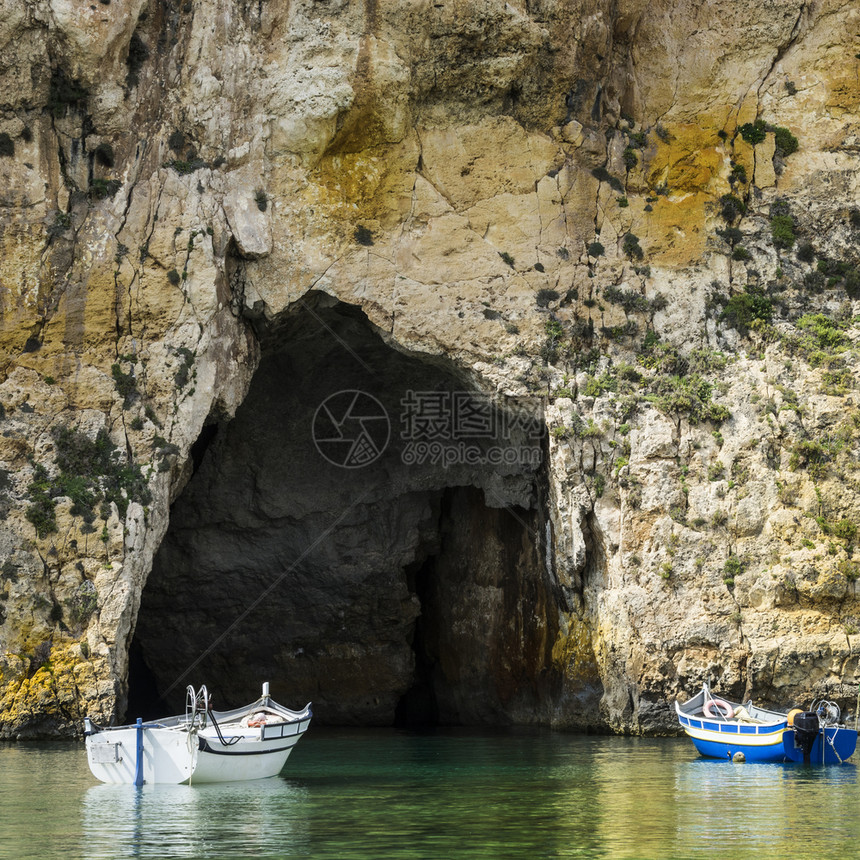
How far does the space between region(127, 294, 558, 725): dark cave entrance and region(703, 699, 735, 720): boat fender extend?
8.92 meters

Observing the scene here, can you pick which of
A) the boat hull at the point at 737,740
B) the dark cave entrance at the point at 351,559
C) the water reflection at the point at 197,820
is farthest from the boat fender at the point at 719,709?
the water reflection at the point at 197,820

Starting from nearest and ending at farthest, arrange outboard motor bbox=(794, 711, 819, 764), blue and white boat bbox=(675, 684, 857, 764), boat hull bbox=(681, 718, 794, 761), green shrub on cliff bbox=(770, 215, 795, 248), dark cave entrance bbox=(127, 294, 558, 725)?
outboard motor bbox=(794, 711, 819, 764) < blue and white boat bbox=(675, 684, 857, 764) < boat hull bbox=(681, 718, 794, 761) < green shrub on cliff bbox=(770, 215, 795, 248) < dark cave entrance bbox=(127, 294, 558, 725)

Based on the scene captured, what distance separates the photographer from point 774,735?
2441 centimetres

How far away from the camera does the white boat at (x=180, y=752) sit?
21.4 meters

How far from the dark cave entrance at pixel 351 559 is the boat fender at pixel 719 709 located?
8.92m

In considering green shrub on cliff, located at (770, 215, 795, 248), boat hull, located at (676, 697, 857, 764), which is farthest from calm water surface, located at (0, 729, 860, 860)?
green shrub on cliff, located at (770, 215, 795, 248)

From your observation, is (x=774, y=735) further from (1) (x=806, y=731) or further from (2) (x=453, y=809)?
(2) (x=453, y=809)

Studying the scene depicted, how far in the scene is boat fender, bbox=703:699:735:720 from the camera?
86.3ft

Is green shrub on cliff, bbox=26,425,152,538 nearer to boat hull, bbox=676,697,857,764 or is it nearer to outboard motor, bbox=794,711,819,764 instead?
boat hull, bbox=676,697,857,764

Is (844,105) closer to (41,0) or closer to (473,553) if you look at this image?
(473,553)

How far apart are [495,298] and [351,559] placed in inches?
414

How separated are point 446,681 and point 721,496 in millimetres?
12958

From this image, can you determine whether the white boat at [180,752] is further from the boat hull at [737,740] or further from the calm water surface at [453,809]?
the boat hull at [737,740]

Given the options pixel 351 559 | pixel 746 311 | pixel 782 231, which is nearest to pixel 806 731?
pixel 746 311
